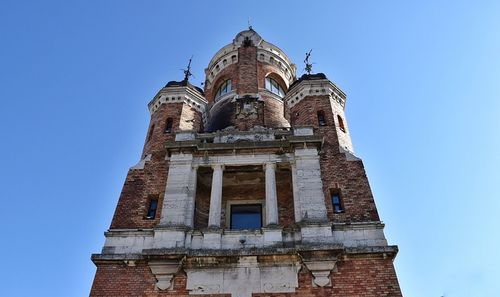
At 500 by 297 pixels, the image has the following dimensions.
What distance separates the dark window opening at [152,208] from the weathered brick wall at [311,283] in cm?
231

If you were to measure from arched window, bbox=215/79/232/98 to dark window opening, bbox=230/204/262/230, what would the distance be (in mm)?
11636

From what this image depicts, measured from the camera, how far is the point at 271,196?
16766 mm

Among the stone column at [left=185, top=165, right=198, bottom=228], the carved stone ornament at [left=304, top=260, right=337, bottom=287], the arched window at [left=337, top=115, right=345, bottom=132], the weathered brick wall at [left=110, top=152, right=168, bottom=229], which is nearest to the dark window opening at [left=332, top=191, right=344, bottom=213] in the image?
the carved stone ornament at [left=304, top=260, right=337, bottom=287]

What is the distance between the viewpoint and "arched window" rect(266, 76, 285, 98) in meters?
29.0

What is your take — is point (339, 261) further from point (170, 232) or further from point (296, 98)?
point (296, 98)

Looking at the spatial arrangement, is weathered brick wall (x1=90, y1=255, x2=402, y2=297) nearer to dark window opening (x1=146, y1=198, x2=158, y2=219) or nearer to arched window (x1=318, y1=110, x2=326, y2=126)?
dark window opening (x1=146, y1=198, x2=158, y2=219)

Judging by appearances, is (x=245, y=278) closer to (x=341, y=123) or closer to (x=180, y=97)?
(x=341, y=123)

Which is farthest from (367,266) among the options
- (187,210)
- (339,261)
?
(187,210)

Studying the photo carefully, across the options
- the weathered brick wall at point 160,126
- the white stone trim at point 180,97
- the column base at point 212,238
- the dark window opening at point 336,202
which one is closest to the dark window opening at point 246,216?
the column base at point 212,238

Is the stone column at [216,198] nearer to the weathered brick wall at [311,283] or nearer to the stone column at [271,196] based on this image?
the stone column at [271,196]

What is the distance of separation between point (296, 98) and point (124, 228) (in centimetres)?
985

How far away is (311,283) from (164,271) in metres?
4.27

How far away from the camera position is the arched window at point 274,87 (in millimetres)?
28997

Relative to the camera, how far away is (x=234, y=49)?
100ft
